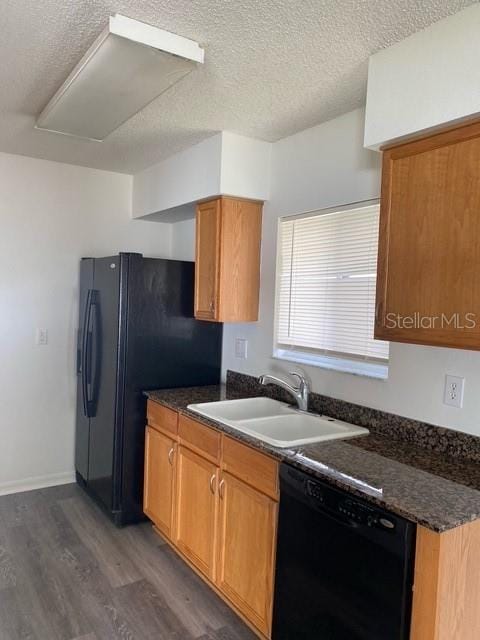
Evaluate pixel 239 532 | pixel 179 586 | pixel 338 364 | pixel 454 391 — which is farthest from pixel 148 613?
pixel 454 391

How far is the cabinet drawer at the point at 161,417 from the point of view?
104 inches

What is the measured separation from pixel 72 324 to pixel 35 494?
1.25 meters

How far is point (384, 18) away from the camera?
1.60m

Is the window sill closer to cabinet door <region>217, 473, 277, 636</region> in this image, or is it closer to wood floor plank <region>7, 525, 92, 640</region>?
cabinet door <region>217, 473, 277, 636</region>

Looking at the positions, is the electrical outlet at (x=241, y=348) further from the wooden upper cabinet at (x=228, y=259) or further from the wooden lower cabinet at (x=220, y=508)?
the wooden lower cabinet at (x=220, y=508)

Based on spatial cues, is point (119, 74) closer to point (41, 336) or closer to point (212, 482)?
point (212, 482)

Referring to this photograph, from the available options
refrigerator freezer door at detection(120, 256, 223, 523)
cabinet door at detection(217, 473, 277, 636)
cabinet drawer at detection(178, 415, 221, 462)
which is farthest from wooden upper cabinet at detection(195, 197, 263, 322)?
cabinet door at detection(217, 473, 277, 636)

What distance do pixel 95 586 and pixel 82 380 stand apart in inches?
53.1

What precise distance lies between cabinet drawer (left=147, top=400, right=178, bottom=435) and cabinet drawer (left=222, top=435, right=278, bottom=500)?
514mm

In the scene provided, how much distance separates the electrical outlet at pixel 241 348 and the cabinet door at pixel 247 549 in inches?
41.2

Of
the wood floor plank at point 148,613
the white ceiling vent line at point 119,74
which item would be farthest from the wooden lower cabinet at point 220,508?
the white ceiling vent line at point 119,74

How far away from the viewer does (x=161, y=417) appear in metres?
2.80

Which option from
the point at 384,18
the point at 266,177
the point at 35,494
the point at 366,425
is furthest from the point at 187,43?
the point at 35,494

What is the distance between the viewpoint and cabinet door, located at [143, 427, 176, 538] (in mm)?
2686
